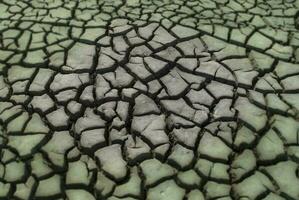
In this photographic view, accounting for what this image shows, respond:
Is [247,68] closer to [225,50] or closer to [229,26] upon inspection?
[225,50]

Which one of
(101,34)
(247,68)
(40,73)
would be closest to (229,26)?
(247,68)

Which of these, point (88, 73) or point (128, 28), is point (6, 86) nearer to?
point (88, 73)

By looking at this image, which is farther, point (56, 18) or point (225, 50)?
point (56, 18)

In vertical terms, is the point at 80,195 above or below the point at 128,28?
below

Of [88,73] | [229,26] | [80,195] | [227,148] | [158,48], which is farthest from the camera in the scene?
[229,26]

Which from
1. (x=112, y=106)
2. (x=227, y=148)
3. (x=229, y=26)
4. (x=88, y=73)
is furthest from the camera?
(x=229, y=26)

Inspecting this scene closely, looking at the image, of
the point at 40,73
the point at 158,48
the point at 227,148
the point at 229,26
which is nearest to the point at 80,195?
the point at 227,148

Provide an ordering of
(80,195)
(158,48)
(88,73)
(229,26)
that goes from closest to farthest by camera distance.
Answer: (80,195) < (88,73) < (158,48) < (229,26)
